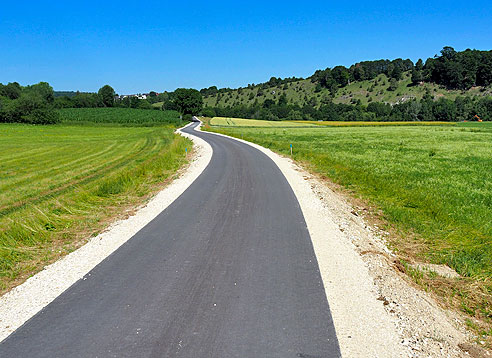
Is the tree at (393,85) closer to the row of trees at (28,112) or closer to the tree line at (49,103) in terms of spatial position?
the tree line at (49,103)

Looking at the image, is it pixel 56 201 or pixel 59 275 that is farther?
pixel 56 201

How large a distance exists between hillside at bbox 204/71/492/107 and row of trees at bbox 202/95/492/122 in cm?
1197

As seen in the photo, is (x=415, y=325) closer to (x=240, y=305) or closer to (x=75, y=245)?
(x=240, y=305)

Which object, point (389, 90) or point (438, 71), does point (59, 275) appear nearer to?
point (389, 90)

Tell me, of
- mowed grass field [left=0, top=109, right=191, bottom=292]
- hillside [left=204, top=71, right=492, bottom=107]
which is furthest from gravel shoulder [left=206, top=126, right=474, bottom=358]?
hillside [left=204, top=71, right=492, bottom=107]

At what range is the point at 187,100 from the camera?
12000 cm

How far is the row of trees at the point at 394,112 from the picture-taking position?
10462 centimetres

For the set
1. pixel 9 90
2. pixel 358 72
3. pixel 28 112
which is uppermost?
pixel 358 72

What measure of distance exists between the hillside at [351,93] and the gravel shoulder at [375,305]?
158 metres

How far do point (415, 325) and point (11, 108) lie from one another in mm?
98290

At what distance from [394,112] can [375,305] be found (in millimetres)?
128234

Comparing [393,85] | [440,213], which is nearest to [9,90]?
[440,213]

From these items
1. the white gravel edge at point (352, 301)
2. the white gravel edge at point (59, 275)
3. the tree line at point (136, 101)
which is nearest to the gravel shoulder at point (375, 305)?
the white gravel edge at point (352, 301)

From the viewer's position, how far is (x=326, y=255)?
6012 mm
